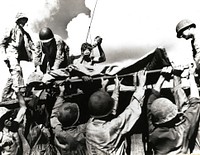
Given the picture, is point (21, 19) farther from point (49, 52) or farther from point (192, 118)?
point (192, 118)

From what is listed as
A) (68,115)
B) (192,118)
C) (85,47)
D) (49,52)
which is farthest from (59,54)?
(192,118)

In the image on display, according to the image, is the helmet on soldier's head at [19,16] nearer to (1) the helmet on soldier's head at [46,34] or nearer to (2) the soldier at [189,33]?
(1) the helmet on soldier's head at [46,34]

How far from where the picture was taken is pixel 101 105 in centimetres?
613

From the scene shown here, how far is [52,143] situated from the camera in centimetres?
728

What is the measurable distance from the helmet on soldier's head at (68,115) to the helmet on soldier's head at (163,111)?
1.40m

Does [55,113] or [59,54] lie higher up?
[59,54]

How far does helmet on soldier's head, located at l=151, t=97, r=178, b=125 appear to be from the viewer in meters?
5.75

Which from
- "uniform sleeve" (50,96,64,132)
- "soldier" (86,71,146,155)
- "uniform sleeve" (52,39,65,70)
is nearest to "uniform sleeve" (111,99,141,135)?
"soldier" (86,71,146,155)

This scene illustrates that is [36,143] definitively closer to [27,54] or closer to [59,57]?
[59,57]

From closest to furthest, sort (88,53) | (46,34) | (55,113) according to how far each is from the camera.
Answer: (55,113) → (88,53) → (46,34)

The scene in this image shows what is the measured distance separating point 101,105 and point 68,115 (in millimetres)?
679

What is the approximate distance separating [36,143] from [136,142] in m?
1.85

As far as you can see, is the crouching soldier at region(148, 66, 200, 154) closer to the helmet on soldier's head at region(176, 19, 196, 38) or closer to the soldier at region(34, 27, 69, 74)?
the helmet on soldier's head at region(176, 19, 196, 38)

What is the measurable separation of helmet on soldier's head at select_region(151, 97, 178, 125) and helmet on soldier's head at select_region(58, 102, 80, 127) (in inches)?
55.0
